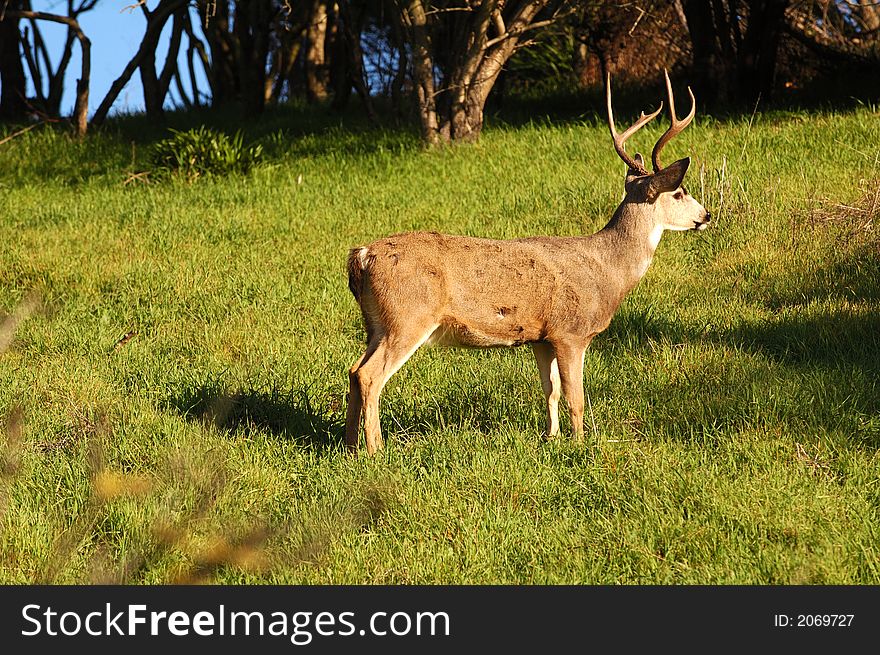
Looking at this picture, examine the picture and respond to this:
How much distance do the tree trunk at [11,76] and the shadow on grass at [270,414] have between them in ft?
43.8

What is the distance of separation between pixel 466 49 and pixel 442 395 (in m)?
8.88

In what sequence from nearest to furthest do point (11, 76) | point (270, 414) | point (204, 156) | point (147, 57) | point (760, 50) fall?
point (270, 414) → point (204, 156) → point (760, 50) → point (147, 57) → point (11, 76)

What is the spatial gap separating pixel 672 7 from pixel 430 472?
1549 cm

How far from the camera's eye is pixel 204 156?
46.3 feet

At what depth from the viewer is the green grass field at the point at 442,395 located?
4488 mm

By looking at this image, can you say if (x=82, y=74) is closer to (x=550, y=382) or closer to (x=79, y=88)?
(x=79, y=88)

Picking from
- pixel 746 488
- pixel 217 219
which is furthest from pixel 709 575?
pixel 217 219

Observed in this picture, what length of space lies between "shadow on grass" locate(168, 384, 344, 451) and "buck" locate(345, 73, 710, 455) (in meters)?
0.39

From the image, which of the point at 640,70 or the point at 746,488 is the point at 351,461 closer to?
the point at 746,488

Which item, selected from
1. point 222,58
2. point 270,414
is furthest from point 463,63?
point 270,414

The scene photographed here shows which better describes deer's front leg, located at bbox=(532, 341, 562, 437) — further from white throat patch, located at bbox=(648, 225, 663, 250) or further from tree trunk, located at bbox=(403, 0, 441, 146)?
tree trunk, located at bbox=(403, 0, 441, 146)

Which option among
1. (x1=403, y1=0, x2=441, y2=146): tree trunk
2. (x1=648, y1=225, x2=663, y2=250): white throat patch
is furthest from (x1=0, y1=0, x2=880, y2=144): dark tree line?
(x1=648, y1=225, x2=663, y2=250): white throat patch

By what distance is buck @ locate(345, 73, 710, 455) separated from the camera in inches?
219

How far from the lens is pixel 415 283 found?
18.1 ft
